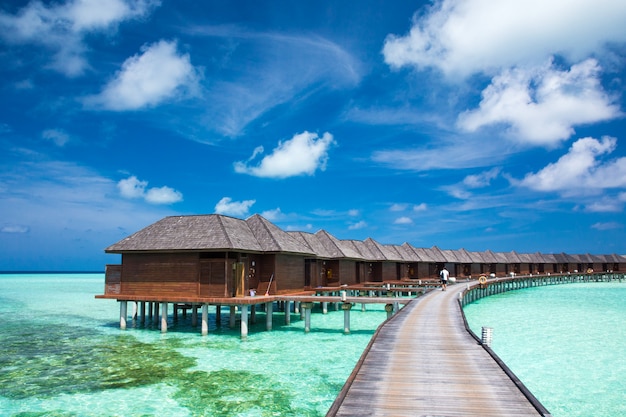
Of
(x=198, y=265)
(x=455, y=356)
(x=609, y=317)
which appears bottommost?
(x=609, y=317)

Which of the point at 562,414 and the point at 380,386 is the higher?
the point at 380,386

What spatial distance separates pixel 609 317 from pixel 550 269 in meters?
55.3

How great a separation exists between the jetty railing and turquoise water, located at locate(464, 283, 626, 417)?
30.8ft

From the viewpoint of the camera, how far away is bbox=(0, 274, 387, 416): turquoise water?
11.8 m

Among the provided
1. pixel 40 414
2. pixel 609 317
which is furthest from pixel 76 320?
pixel 609 317

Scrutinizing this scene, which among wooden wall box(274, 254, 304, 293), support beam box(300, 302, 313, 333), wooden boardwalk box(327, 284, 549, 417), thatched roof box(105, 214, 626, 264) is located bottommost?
support beam box(300, 302, 313, 333)

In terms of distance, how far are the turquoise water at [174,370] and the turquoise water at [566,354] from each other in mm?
6058

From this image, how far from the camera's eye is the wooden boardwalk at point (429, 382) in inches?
264

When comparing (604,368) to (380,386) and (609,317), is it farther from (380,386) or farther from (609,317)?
(609,317)

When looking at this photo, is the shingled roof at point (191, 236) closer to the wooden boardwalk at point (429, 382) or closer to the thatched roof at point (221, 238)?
the thatched roof at point (221, 238)

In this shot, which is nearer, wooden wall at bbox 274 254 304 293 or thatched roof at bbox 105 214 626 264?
thatched roof at bbox 105 214 626 264

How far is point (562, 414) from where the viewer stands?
37.8 ft

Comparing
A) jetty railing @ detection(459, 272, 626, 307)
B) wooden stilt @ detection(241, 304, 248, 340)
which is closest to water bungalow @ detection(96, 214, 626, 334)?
wooden stilt @ detection(241, 304, 248, 340)

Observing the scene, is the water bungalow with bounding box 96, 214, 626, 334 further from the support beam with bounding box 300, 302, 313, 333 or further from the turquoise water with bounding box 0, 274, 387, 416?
the turquoise water with bounding box 0, 274, 387, 416
